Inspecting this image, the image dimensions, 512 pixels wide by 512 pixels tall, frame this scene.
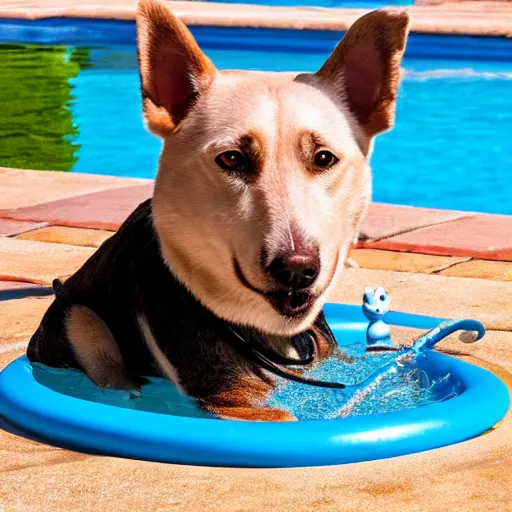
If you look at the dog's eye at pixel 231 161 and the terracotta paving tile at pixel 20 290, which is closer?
the dog's eye at pixel 231 161

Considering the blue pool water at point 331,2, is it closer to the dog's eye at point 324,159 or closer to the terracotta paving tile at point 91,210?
the terracotta paving tile at point 91,210

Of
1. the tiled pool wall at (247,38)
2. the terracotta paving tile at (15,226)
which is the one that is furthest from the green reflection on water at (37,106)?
the terracotta paving tile at (15,226)

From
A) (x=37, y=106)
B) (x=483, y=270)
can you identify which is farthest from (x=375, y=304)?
(x=37, y=106)

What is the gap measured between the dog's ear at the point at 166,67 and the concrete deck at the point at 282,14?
1311 centimetres

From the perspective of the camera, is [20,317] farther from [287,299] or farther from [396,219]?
[396,219]

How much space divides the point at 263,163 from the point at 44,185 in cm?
532

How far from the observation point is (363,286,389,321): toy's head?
433 centimetres

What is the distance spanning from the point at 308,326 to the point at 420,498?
2.67 ft

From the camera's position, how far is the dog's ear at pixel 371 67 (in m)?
3.65

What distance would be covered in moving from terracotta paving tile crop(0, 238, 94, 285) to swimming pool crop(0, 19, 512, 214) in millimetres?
4604

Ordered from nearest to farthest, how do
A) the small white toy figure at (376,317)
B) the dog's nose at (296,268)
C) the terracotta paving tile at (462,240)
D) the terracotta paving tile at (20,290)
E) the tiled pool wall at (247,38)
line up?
the dog's nose at (296,268), the small white toy figure at (376,317), the terracotta paving tile at (20,290), the terracotta paving tile at (462,240), the tiled pool wall at (247,38)

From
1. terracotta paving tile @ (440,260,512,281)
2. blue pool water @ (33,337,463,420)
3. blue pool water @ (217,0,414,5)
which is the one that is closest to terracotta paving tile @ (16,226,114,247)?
terracotta paving tile @ (440,260,512,281)

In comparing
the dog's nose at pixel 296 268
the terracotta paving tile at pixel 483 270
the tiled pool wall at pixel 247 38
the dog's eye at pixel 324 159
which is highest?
the dog's eye at pixel 324 159

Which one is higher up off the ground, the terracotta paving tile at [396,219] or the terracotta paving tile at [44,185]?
the terracotta paving tile at [396,219]
